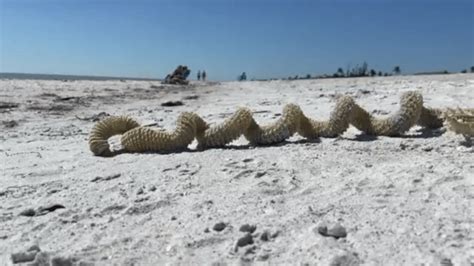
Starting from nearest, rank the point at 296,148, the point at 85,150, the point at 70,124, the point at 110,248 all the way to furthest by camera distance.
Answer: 1. the point at 110,248
2. the point at 296,148
3. the point at 85,150
4. the point at 70,124

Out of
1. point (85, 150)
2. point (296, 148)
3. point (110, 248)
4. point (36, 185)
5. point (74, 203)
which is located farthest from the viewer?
point (85, 150)

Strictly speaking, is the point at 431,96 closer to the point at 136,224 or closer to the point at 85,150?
the point at 85,150

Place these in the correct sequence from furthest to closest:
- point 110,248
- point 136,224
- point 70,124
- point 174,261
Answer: point 70,124, point 136,224, point 110,248, point 174,261

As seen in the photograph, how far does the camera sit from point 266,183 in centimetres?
296

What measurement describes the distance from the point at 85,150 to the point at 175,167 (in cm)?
139

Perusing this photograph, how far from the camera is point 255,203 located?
8.63ft

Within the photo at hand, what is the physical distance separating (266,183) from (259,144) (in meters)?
1.19

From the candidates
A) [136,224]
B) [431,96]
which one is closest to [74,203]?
[136,224]

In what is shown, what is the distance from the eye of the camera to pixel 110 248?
2.22m

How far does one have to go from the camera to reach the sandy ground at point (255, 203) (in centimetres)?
208

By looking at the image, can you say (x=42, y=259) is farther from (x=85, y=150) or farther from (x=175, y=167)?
(x=85, y=150)

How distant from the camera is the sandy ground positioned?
2078 millimetres

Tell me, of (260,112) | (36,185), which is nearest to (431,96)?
(260,112)

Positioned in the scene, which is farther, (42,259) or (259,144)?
(259,144)
